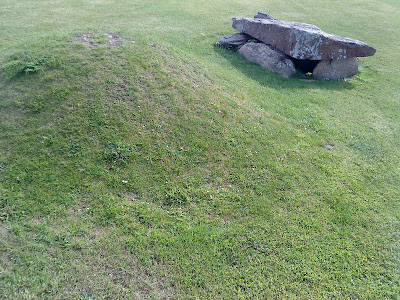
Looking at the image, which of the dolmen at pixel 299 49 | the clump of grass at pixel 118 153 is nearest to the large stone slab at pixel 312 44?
the dolmen at pixel 299 49

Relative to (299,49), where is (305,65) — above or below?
below

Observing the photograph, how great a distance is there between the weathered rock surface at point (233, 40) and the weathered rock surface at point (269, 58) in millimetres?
774

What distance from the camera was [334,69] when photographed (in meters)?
11.8

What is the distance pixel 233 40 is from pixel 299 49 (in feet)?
10.0

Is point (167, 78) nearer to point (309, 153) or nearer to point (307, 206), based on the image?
point (309, 153)

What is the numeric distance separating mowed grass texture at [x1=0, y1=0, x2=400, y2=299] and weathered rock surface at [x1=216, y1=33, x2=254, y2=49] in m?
3.27

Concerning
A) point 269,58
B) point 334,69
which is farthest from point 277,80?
point 334,69

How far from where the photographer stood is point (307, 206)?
20.3 feet

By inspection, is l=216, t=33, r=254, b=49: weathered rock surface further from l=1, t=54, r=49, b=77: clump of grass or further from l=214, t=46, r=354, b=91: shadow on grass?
l=1, t=54, r=49, b=77: clump of grass

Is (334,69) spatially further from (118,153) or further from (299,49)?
(118,153)

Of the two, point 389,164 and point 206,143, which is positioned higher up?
point 206,143

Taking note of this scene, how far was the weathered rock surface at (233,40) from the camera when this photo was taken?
12.9 metres

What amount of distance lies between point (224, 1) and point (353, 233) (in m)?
18.7

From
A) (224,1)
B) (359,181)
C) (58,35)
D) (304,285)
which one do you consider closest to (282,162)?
(359,181)
